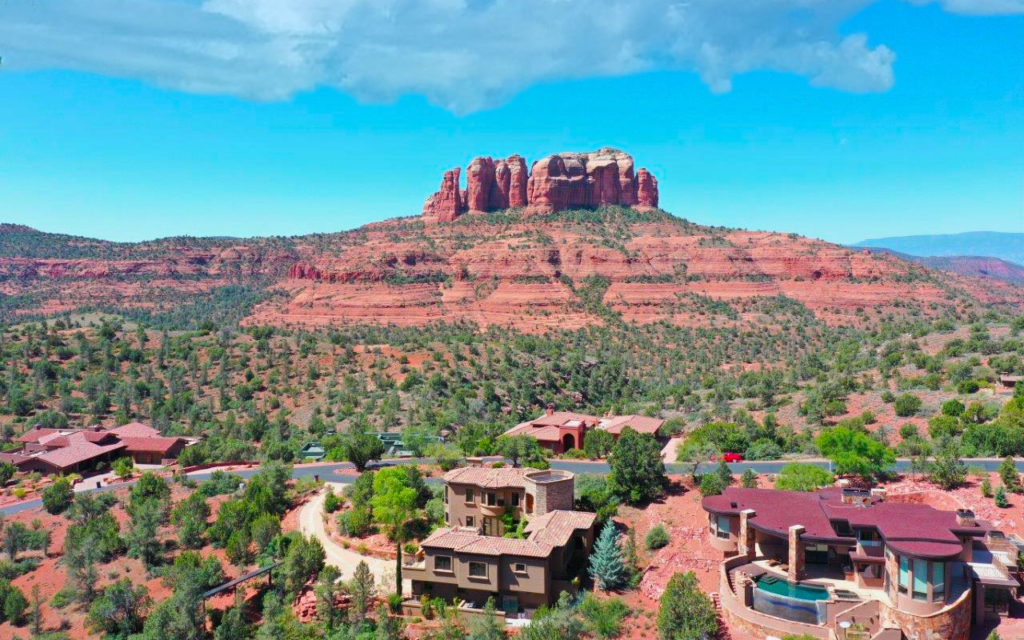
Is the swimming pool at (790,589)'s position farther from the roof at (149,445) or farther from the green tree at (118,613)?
the roof at (149,445)

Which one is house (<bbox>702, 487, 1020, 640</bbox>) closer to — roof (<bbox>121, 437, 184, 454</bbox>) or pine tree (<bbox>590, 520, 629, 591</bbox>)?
pine tree (<bbox>590, 520, 629, 591</bbox>)

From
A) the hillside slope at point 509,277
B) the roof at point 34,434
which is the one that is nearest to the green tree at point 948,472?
the roof at point 34,434

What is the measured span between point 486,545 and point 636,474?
29.2 feet

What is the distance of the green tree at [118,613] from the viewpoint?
29969 mm

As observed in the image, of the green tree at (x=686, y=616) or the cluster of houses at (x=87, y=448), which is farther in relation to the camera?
the cluster of houses at (x=87, y=448)

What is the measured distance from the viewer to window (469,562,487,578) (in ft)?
91.0

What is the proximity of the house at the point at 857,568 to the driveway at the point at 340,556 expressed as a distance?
1299 cm

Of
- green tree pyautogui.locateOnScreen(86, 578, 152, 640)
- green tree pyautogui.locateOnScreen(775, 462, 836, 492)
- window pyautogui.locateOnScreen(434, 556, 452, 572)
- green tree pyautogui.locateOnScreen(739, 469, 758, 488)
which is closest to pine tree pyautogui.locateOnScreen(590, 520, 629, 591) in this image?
window pyautogui.locateOnScreen(434, 556, 452, 572)

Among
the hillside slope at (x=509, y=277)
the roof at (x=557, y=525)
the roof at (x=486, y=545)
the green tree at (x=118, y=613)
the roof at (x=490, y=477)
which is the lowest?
the green tree at (x=118, y=613)

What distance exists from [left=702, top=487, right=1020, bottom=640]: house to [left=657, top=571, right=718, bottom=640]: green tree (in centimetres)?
138

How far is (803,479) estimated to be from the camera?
33438 millimetres

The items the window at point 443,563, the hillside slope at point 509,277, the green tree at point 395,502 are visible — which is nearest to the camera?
the window at point 443,563

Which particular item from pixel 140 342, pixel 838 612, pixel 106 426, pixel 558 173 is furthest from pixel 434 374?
pixel 558 173

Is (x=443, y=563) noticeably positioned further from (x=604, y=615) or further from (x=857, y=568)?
(x=857, y=568)
